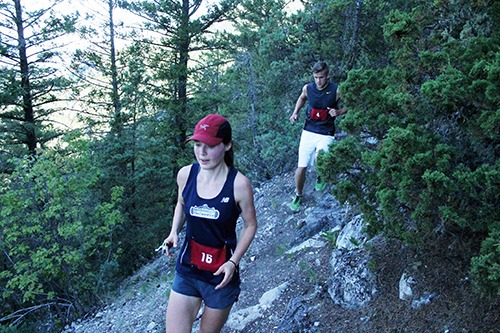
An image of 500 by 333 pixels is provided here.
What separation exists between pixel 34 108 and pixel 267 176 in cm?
1025

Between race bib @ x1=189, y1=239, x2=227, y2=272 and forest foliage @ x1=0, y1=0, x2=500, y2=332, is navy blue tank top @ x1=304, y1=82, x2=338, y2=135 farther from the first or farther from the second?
race bib @ x1=189, y1=239, x2=227, y2=272

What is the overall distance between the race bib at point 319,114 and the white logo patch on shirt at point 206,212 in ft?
11.0

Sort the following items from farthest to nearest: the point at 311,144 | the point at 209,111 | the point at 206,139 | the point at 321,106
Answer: the point at 209,111 < the point at 311,144 < the point at 321,106 < the point at 206,139

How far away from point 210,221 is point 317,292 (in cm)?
214

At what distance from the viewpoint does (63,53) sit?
1535 centimetres

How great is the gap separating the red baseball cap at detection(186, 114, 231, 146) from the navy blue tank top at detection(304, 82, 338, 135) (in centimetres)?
313

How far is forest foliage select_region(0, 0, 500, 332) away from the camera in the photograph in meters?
2.96

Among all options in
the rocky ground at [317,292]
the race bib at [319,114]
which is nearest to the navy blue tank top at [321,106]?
the race bib at [319,114]

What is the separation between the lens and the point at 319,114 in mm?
5637

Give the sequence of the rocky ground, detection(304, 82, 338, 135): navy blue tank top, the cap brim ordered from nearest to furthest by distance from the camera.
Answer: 1. the cap brim
2. the rocky ground
3. detection(304, 82, 338, 135): navy blue tank top

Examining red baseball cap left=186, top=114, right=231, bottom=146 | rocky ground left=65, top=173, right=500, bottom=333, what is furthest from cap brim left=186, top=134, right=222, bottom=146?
rocky ground left=65, top=173, right=500, bottom=333

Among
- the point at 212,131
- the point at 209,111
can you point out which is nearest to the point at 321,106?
the point at 212,131

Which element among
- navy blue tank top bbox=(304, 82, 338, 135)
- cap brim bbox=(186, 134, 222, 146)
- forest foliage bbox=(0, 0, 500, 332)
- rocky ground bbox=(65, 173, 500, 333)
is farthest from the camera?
navy blue tank top bbox=(304, 82, 338, 135)

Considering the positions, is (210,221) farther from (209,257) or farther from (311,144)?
(311,144)
